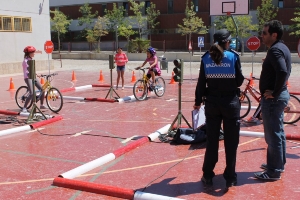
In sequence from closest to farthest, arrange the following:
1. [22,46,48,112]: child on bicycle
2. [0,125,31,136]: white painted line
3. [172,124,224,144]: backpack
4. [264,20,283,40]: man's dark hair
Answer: [264,20,283,40]: man's dark hair → [172,124,224,144]: backpack → [0,125,31,136]: white painted line → [22,46,48,112]: child on bicycle

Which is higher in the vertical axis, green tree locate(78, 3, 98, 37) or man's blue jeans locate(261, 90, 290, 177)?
green tree locate(78, 3, 98, 37)

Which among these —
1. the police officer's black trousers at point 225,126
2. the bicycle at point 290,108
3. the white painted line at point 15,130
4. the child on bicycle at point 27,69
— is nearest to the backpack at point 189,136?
the police officer's black trousers at point 225,126

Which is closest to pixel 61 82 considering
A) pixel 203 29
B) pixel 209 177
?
pixel 209 177

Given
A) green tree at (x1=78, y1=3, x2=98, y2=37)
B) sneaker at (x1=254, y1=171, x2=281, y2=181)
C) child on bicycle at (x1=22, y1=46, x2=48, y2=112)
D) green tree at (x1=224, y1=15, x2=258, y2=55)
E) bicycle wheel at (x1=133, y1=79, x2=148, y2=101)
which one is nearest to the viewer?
sneaker at (x1=254, y1=171, x2=281, y2=181)

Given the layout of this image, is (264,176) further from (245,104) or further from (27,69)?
(27,69)

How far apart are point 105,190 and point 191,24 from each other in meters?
43.7

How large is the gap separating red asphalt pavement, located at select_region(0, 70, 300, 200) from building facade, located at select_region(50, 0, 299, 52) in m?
36.0

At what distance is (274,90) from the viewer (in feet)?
17.0

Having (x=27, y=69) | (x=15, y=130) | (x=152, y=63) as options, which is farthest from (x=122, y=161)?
(x=152, y=63)

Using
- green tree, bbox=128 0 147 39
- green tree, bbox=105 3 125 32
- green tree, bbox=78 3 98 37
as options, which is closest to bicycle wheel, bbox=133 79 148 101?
green tree, bbox=128 0 147 39

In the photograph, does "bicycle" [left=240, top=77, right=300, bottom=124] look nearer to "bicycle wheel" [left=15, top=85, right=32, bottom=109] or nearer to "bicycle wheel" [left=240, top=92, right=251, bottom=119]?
"bicycle wheel" [left=240, top=92, right=251, bottom=119]

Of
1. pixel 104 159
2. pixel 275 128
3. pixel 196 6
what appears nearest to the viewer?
pixel 275 128

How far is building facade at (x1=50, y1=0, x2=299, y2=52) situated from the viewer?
45.8 metres

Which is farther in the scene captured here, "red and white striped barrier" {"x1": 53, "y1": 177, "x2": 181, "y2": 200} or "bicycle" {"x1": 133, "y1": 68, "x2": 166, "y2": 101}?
"bicycle" {"x1": 133, "y1": 68, "x2": 166, "y2": 101}
